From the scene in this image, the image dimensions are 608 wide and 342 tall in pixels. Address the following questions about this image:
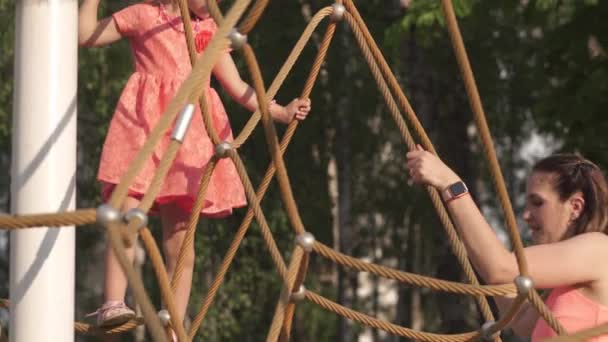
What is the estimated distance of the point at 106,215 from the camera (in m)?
2.00

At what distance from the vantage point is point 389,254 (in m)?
13.4

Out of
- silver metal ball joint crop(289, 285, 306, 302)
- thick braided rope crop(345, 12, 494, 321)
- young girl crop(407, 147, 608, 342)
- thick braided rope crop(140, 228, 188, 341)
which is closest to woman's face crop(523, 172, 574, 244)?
young girl crop(407, 147, 608, 342)

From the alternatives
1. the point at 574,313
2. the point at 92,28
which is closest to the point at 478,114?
the point at 574,313

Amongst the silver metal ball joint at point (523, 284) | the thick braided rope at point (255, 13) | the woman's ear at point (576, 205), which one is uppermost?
the thick braided rope at point (255, 13)

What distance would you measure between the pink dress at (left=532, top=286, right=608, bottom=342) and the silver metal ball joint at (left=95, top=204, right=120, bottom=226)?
1063mm

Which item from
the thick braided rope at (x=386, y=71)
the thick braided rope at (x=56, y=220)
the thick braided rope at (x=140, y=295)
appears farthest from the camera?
the thick braided rope at (x=386, y=71)

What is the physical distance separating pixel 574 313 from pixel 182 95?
41.7 inches

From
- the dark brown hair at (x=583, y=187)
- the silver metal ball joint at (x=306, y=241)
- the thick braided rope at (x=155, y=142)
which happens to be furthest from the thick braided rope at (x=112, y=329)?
the dark brown hair at (x=583, y=187)

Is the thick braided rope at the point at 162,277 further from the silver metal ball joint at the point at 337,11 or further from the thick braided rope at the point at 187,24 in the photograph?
the silver metal ball joint at the point at 337,11

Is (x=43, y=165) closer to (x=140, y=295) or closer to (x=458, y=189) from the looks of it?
(x=140, y=295)

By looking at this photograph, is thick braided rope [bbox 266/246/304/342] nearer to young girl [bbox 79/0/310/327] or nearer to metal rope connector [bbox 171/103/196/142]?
young girl [bbox 79/0/310/327]

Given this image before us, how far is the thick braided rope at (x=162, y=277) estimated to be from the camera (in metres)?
2.25

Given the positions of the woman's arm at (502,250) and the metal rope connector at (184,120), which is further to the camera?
the woman's arm at (502,250)

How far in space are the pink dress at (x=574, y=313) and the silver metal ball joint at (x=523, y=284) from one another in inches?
9.3
